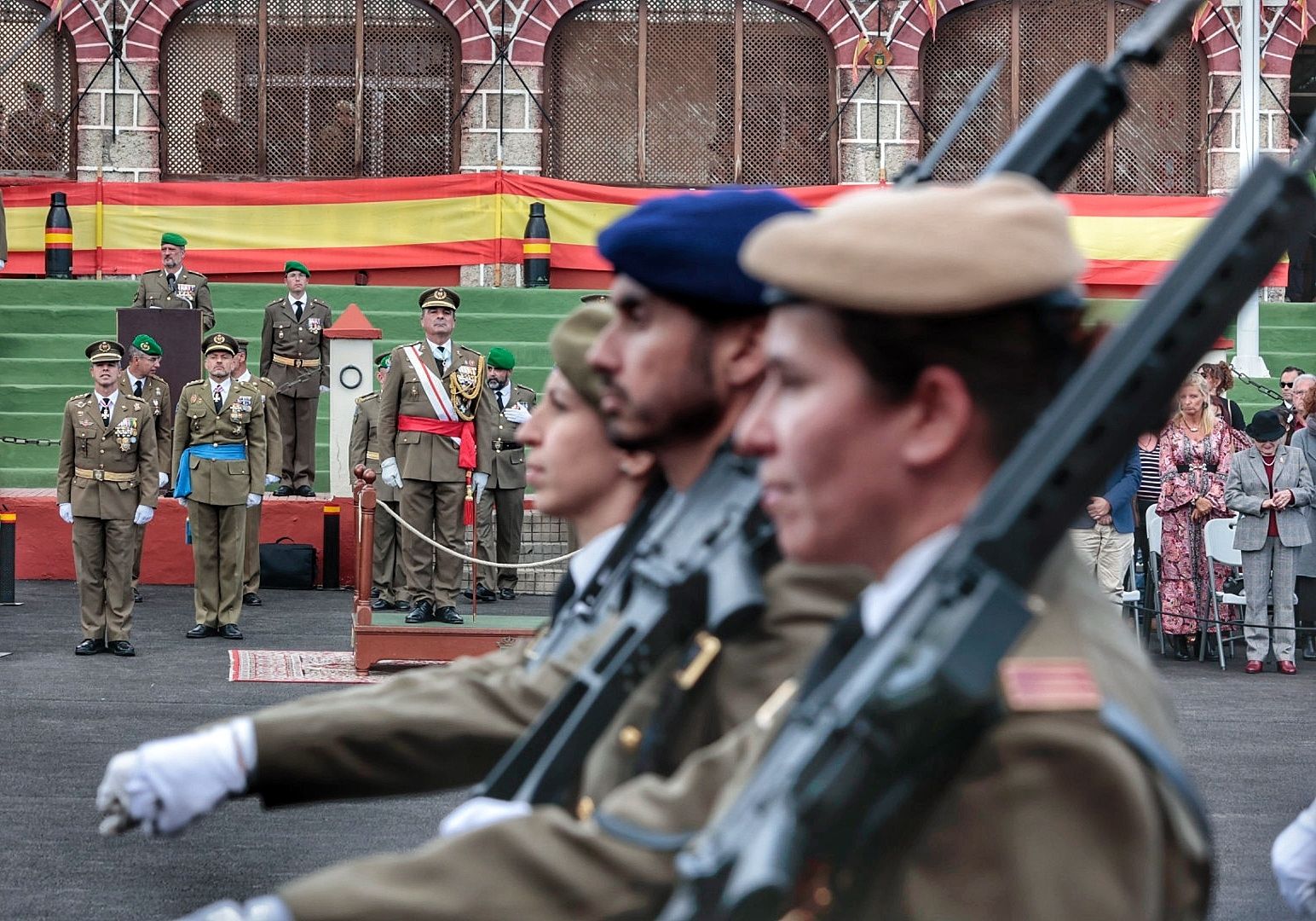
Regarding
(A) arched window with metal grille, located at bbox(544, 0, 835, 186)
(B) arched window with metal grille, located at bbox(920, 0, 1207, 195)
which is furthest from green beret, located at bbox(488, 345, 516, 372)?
(B) arched window with metal grille, located at bbox(920, 0, 1207, 195)

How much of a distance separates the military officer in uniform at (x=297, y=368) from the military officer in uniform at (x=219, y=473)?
329cm

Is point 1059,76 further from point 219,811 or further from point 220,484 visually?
point 219,811

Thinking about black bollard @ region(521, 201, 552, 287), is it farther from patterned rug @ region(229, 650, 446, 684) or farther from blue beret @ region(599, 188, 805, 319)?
blue beret @ region(599, 188, 805, 319)

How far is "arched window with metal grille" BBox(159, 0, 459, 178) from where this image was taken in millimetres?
21078

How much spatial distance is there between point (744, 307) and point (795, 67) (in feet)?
64.8

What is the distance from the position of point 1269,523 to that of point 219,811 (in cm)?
656

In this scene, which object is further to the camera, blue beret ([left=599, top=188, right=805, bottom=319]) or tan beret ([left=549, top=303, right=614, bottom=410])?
tan beret ([left=549, top=303, right=614, bottom=410])

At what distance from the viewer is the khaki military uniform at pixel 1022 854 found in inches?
50.3

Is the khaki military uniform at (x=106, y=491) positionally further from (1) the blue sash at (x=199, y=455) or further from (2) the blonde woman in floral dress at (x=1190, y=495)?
(2) the blonde woman in floral dress at (x=1190, y=495)

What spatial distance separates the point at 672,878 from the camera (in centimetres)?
160

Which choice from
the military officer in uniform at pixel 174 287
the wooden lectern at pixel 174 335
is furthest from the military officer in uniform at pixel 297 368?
the wooden lectern at pixel 174 335

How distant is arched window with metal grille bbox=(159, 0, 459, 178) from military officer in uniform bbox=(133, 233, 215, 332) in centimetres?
462

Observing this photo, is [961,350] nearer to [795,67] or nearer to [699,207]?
[699,207]

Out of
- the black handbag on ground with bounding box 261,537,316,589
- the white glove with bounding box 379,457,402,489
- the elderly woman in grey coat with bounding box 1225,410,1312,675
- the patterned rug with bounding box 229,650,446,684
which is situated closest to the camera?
the patterned rug with bounding box 229,650,446,684
